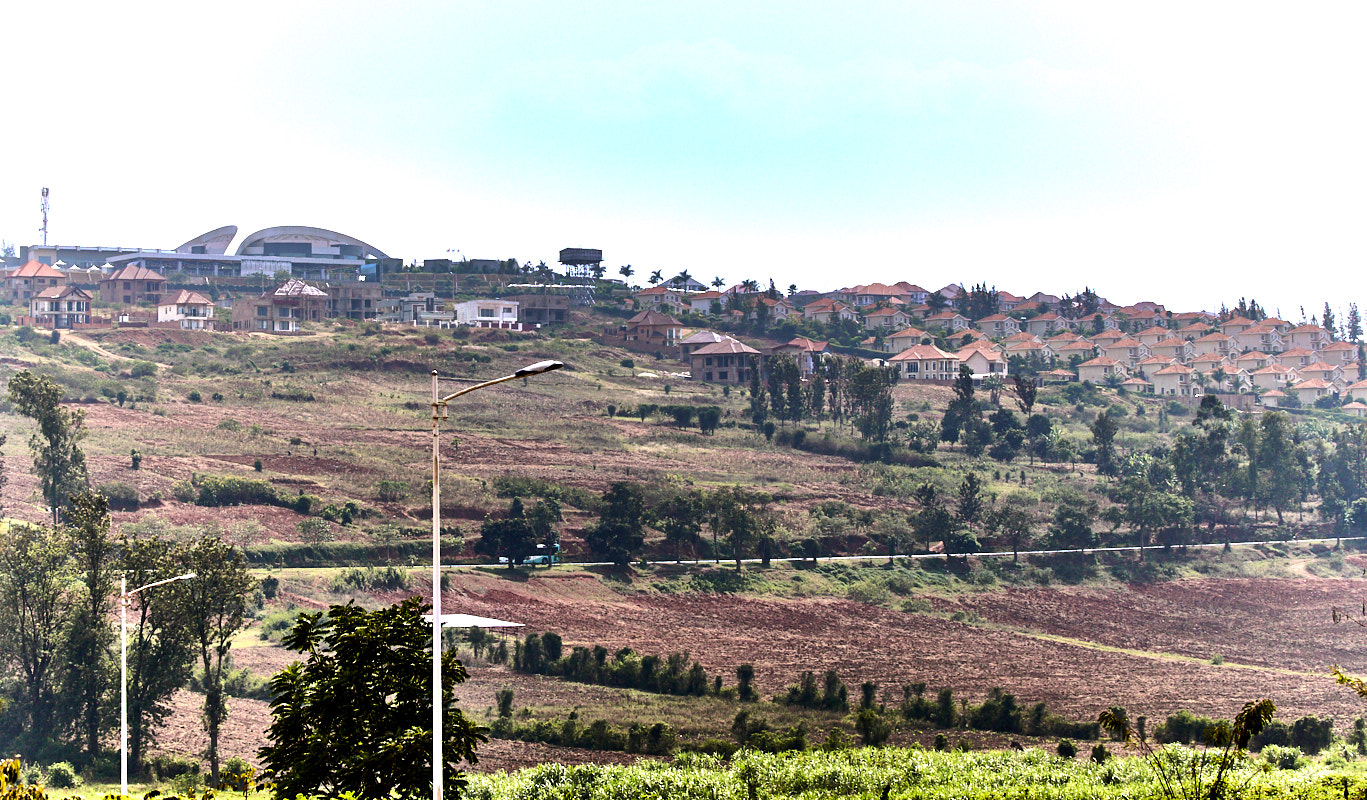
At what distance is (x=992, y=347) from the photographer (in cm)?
16512

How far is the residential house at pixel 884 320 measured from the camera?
601 feet

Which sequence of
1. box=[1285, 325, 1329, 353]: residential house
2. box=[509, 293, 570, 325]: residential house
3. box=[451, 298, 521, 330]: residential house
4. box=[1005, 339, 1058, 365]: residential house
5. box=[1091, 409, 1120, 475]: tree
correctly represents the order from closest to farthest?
1. box=[1091, 409, 1120, 475]: tree
2. box=[451, 298, 521, 330]: residential house
3. box=[509, 293, 570, 325]: residential house
4. box=[1005, 339, 1058, 365]: residential house
5. box=[1285, 325, 1329, 353]: residential house

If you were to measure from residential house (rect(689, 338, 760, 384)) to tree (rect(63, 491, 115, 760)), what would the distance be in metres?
92.6

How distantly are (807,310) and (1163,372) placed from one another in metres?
52.2

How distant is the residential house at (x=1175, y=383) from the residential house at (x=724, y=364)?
5985 centimetres

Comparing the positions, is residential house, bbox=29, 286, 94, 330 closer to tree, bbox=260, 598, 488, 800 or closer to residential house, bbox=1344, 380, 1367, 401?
tree, bbox=260, 598, 488, 800

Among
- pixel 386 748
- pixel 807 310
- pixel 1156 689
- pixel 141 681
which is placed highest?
pixel 807 310

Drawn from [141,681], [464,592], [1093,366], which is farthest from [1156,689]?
[1093,366]

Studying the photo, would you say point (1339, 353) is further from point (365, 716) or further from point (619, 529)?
point (365, 716)

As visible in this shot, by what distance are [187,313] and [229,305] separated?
13266 millimetres

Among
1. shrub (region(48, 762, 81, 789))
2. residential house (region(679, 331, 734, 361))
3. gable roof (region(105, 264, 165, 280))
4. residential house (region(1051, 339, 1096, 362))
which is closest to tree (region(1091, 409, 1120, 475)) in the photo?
residential house (region(679, 331, 734, 361))

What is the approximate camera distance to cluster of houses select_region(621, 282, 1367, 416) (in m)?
153

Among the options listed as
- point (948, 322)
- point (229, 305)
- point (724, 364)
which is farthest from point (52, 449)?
point (948, 322)

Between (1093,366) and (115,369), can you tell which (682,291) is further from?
(115,369)
